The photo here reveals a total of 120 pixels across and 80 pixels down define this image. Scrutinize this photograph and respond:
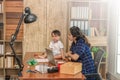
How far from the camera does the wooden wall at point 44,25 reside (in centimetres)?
623

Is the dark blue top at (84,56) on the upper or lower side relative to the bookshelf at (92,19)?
lower

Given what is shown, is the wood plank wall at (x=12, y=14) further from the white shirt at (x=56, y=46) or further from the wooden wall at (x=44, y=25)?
the white shirt at (x=56, y=46)

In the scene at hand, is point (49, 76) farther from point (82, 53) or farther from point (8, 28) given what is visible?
point (8, 28)

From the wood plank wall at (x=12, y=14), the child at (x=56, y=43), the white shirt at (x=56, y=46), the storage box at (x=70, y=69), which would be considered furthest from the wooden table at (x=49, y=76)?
the wood plank wall at (x=12, y=14)

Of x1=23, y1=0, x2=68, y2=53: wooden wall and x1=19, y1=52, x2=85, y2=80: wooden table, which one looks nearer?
x1=19, y1=52, x2=85, y2=80: wooden table

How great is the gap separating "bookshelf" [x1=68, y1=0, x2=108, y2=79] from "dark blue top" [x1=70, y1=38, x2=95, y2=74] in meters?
2.03

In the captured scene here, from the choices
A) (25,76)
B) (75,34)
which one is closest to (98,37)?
(75,34)

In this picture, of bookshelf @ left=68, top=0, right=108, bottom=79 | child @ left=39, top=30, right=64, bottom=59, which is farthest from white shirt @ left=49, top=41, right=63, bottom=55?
bookshelf @ left=68, top=0, right=108, bottom=79

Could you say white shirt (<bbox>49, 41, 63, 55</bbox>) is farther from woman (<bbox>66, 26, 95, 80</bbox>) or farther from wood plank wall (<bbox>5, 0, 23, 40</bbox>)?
woman (<bbox>66, 26, 95, 80</bbox>)

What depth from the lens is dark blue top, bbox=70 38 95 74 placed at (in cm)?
401

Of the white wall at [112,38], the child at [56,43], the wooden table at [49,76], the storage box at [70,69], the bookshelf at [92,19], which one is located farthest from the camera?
the white wall at [112,38]

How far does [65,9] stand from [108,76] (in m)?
1.93

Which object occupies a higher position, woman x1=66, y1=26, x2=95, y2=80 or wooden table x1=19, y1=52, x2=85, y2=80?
woman x1=66, y1=26, x2=95, y2=80

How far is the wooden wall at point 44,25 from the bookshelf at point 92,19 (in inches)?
9.6
